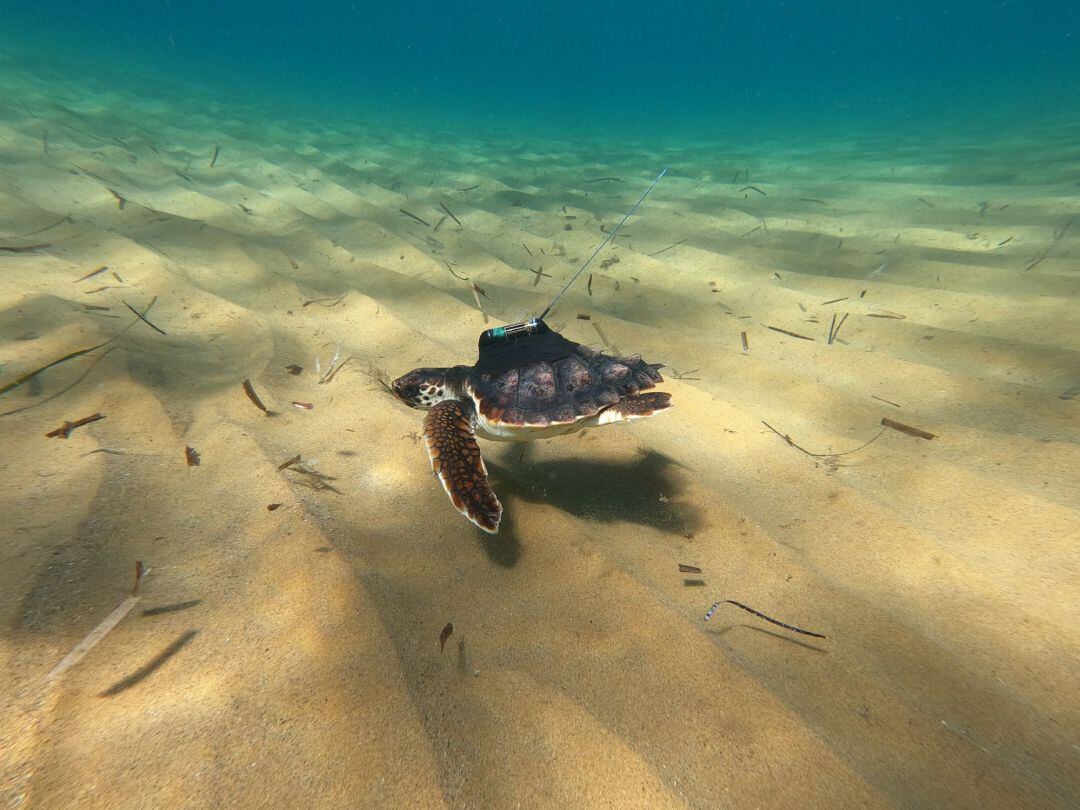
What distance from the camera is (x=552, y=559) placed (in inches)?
96.9

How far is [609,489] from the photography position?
3062mm

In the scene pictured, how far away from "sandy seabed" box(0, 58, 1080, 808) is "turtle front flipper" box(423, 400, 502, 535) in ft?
1.16

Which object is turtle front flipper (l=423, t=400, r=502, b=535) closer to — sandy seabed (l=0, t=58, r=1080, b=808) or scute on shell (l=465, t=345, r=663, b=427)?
scute on shell (l=465, t=345, r=663, b=427)

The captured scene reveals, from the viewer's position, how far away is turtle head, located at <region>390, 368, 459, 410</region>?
319 centimetres

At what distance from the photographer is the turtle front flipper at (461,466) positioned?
2256 millimetres

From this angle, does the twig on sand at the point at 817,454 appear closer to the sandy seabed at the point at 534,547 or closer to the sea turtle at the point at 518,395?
the sandy seabed at the point at 534,547

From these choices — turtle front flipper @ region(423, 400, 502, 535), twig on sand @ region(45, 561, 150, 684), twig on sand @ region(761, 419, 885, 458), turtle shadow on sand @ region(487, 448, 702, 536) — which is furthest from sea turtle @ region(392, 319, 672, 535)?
twig on sand @ region(45, 561, 150, 684)

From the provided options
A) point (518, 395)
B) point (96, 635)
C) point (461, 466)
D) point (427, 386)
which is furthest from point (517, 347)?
point (96, 635)

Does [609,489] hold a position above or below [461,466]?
below

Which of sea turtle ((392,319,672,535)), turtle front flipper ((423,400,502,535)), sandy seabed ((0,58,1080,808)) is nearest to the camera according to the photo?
sandy seabed ((0,58,1080,808))

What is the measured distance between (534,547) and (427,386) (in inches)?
56.2

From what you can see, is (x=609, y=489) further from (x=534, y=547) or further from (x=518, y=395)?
(x=518, y=395)

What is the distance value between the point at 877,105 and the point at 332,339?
54.7 meters

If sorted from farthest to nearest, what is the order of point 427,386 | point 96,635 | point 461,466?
1. point 427,386
2. point 461,466
3. point 96,635
